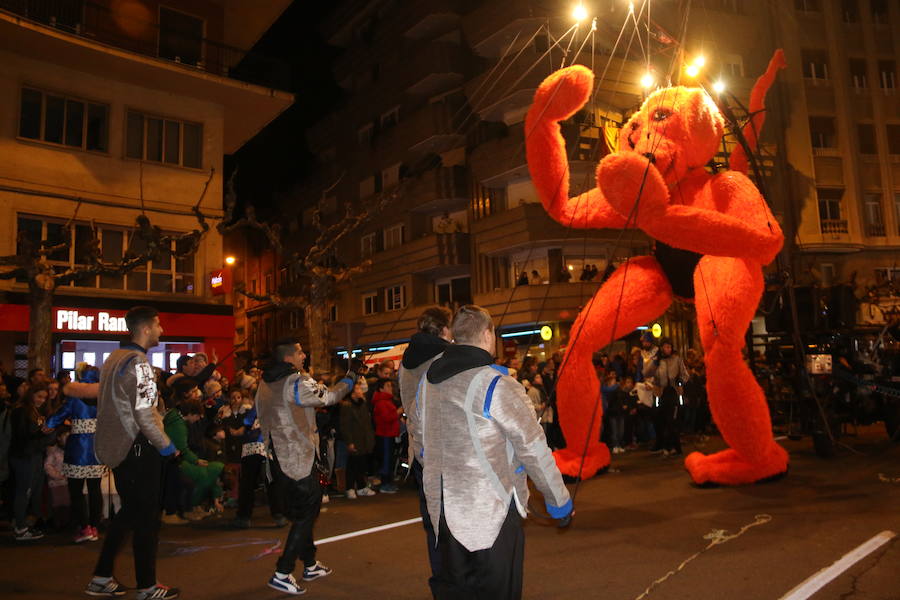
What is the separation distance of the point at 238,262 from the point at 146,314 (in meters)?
40.6

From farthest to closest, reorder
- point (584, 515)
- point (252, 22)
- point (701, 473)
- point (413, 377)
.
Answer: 1. point (252, 22)
2. point (701, 473)
3. point (584, 515)
4. point (413, 377)

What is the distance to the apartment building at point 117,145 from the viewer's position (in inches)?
613

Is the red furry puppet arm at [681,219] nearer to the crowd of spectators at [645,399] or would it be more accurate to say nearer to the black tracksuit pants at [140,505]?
the black tracksuit pants at [140,505]

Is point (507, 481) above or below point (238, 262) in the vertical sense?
below

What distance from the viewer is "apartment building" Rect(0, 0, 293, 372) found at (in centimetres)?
1557

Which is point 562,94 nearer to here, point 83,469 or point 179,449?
point 179,449

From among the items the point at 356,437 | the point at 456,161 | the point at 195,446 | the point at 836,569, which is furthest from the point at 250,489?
the point at 456,161

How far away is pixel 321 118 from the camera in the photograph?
3691 centimetres

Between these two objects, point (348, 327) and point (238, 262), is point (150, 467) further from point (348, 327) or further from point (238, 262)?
point (238, 262)

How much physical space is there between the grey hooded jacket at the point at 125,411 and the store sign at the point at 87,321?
1200 cm

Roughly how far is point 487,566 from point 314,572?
2.54m

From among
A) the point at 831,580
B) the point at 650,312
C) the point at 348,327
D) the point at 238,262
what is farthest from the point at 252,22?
the point at 238,262

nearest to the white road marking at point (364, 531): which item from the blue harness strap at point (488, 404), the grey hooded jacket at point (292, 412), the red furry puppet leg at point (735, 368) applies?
the grey hooded jacket at point (292, 412)

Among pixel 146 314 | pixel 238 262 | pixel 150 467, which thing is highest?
pixel 238 262
